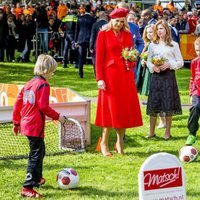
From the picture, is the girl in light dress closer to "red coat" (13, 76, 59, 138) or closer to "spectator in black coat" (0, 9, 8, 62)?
"red coat" (13, 76, 59, 138)

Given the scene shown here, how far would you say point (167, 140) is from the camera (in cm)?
1030

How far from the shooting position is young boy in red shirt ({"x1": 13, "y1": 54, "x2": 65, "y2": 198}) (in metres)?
6.97

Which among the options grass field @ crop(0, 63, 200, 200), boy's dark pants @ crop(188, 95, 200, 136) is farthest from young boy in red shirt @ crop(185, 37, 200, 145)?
grass field @ crop(0, 63, 200, 200)

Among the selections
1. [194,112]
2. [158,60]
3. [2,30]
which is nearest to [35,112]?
[194,112]

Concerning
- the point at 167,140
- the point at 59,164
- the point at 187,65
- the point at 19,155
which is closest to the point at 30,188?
the point at 59,164

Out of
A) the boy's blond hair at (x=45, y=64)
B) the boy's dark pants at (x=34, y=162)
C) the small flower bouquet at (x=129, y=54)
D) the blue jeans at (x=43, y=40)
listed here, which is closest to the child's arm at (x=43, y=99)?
the boy's blond hair at (x=45, y=64)

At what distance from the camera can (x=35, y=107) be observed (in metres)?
7.02

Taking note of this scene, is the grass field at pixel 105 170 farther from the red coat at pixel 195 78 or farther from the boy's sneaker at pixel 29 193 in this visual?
the red coat at pixel 195 78

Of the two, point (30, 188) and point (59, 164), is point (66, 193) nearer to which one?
point (30, 188)

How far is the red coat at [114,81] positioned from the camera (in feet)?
29.0

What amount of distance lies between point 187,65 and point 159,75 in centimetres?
1234

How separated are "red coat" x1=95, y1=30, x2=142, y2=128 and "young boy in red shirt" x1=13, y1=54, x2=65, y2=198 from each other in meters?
1.86

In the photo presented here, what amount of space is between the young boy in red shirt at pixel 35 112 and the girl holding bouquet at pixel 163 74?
11.0 ft

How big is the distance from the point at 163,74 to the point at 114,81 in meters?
1.61
